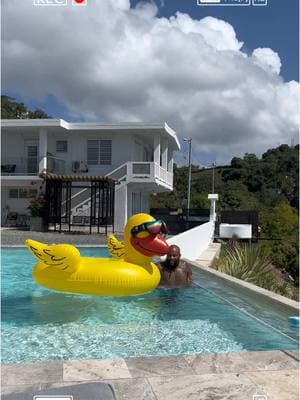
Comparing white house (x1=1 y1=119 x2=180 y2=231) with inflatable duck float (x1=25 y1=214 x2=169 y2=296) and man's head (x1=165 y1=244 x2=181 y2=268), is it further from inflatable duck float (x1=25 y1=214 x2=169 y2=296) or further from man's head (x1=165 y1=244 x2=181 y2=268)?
inflatable duck float (x1=25 y1=214 x2=169 y2=296)

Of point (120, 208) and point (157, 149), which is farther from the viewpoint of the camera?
point (157, 149)

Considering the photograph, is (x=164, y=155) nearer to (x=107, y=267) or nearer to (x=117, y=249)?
(x=117, y=249)

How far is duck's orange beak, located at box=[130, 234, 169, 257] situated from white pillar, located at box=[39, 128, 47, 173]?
18122 mm

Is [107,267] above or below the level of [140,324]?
above

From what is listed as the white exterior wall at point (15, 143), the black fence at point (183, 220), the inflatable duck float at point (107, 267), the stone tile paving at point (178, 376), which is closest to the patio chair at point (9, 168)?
the white exterior wall at point (15, 143)

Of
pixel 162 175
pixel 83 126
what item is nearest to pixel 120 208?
pixel 162 175

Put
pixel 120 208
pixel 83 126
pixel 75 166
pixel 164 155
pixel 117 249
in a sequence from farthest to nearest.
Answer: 1. pixel 164 155
2. pixel 75 166
3. pixel 83 126
4. pixel 120 208
5. pixel 117 249

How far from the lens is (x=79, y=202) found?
946 inches

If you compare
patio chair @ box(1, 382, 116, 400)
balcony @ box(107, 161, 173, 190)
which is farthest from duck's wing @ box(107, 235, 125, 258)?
balcony @ box(107, 161, 173, 190)

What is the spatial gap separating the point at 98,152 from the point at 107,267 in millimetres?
19391

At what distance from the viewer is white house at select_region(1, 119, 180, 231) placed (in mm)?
24016

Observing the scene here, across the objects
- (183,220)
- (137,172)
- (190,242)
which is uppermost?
(137,172)

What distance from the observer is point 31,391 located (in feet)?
10.9

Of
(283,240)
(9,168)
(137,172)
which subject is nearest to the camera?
(283,240)
